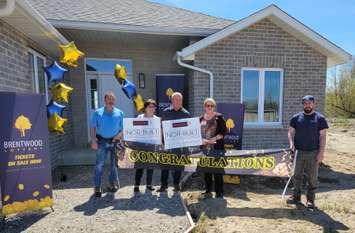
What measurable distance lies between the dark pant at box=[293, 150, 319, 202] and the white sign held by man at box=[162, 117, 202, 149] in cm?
173

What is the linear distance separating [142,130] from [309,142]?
112 inches

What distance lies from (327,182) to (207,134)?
3719mm

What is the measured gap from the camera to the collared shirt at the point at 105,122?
5.23 meters

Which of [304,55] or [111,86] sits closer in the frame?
[304,55]

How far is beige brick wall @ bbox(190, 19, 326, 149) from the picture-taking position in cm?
848

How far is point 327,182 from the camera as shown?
720cm

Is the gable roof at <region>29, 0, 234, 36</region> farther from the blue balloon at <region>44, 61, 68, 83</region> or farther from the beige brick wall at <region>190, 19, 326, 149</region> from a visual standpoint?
the blue balloon at <region>44, 61, 68, 83</region>

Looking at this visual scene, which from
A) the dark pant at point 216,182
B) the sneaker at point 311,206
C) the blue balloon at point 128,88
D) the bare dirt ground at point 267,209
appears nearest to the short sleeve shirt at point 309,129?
the sneaker at point 311,206

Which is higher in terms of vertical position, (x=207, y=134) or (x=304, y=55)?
(x=304, y=55)

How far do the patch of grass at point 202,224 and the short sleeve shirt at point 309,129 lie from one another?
6.47ft

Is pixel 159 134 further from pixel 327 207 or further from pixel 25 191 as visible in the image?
pixel 327 207

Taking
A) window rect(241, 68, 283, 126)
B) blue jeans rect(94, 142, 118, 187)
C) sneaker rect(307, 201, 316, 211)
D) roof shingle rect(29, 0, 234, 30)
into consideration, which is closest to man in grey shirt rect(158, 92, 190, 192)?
blue jeans rect(94, 142, 118, 187)

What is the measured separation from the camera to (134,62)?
9.76m

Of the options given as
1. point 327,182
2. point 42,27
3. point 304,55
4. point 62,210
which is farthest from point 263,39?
point 62,210
